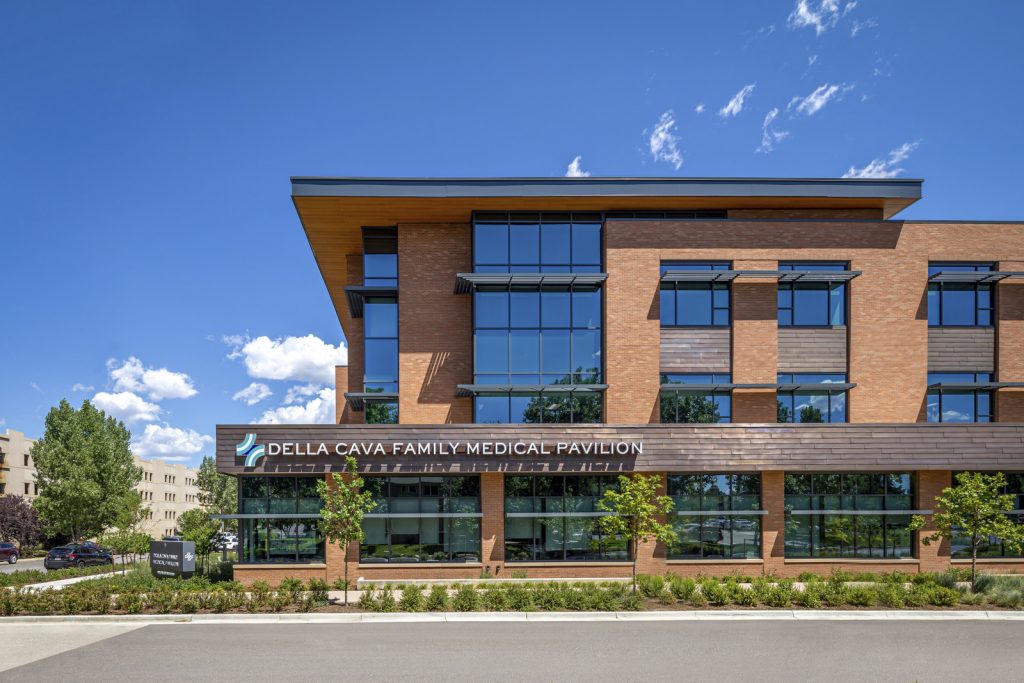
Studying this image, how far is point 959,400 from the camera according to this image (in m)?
27.7

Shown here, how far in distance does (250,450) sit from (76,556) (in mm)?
19125

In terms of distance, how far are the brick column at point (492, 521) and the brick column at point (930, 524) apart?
15.6 metres

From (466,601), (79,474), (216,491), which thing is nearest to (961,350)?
(466,601)

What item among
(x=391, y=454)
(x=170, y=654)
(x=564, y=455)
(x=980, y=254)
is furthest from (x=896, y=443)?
(x=170, y=654)

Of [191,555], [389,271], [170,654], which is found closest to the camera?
[170,654]

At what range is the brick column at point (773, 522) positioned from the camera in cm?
2519

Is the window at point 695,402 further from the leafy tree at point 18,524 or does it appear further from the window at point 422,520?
the leafy tree at point 18,524

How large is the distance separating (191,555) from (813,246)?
25.7 meters

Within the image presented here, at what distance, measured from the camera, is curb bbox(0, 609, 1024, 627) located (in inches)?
701

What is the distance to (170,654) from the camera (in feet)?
47.8

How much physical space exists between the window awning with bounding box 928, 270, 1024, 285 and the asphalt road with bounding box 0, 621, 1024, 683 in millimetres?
14369

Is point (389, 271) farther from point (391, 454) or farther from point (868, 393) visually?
point (868, 393)

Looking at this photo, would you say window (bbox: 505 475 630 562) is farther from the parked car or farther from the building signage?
the parked car

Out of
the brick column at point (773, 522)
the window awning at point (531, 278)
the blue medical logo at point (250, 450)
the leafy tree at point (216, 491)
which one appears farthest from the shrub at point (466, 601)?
the leafy tree at point (216, 491)
